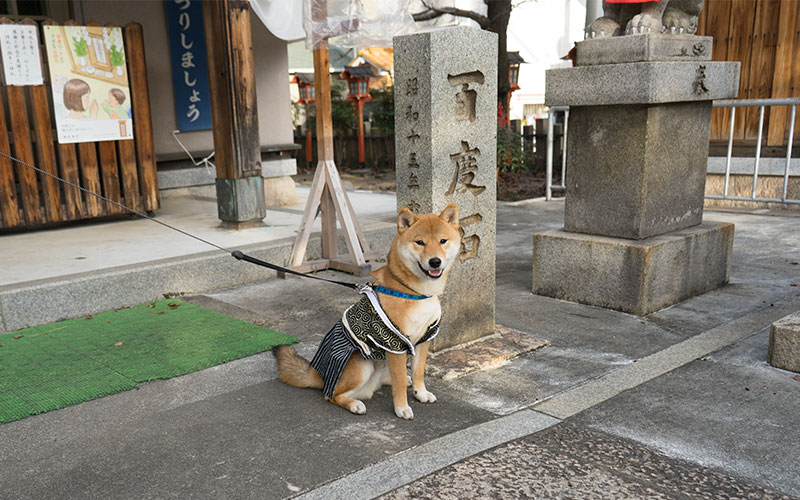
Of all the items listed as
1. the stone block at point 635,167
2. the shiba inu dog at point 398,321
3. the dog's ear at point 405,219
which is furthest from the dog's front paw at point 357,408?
the stone block at point 635,167

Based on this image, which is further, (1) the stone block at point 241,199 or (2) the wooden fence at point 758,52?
(2) the wooden fence at point 758,52

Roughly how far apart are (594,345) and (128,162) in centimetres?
589

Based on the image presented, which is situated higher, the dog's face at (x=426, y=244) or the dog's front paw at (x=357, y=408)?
the dog's face at (x=426, y=244)

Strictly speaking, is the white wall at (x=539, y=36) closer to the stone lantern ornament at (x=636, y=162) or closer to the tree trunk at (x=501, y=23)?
the tree trunk at (x=501, y=23)

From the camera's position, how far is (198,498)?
9.07 feet

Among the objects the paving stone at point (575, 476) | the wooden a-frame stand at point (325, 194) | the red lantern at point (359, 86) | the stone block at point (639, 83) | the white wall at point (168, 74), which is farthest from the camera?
the red lantern at point (359, 86)

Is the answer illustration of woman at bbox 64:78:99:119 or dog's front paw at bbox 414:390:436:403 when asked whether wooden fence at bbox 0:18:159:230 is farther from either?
dog's front paw at bbox 414:390:436:403

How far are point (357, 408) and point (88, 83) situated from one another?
18.3 feet

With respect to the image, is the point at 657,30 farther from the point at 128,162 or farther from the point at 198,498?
the point at 128,162

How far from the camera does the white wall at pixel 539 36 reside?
28.8m

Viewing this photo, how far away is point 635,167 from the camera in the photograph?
17.1ft

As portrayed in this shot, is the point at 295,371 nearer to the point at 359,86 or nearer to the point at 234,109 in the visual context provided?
the point at 234,109

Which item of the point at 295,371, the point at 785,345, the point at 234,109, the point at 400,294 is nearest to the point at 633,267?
the point at 785,345

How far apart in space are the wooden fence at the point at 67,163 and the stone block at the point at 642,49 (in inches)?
202
